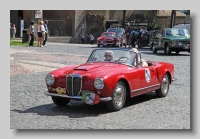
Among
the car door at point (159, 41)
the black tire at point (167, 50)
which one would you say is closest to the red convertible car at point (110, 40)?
the car door at point (159, 41)

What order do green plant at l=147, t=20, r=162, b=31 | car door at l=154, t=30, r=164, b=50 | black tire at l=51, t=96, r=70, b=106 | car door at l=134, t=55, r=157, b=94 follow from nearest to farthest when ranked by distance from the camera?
black tire at l=51, t=96, r=70, b=106
car door at l=134, t=55, r=157, b=94
car door at l=154, t=30, r=164, b=50
green plant at l=147, t=20, r=162, b=31

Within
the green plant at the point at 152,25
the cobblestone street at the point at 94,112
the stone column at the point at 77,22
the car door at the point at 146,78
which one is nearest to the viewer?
the cobblestone street at the point at 94,112

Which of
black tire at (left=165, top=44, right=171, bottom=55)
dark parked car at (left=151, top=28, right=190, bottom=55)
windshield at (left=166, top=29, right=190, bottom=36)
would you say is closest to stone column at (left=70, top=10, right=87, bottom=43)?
dark parked car at (left=151, top=28, right=190, bottom=55)

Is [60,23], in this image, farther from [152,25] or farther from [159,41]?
[159,41]

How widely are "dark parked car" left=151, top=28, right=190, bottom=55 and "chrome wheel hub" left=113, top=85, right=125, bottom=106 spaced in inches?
486

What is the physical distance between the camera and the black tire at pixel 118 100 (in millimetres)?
7500

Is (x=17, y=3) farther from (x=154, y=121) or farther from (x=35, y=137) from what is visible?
(x=154, y=121)

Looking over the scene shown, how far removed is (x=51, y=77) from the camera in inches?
308

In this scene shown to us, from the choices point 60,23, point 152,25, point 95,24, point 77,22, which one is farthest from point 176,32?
point 95,24

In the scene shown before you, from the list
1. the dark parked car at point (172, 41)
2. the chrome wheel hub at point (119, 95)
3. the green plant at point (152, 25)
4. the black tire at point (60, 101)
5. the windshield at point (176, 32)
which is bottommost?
the black tire at point (60, 101)

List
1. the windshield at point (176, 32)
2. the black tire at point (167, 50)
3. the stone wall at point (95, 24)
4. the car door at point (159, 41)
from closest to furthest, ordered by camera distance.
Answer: the windshield at point (176, 32), the black tire at point (167, 50), the car door at point (159, 41), the stone wall at point (95, 24)

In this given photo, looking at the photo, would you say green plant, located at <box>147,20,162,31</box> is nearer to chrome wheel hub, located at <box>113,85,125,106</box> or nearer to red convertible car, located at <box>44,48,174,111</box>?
red convertible car, located at <box>44,48,174,111</box>

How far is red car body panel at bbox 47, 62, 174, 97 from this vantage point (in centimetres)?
735

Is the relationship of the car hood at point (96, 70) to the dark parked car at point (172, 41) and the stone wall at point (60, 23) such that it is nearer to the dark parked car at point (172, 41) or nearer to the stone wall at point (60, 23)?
the dark parked car at point (172, 41)
